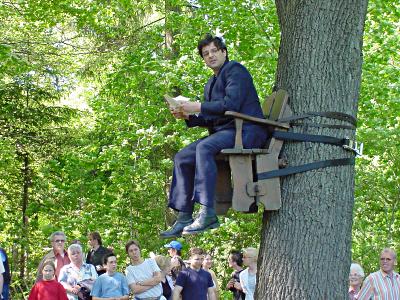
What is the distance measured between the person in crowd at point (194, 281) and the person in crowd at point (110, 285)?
0.73m

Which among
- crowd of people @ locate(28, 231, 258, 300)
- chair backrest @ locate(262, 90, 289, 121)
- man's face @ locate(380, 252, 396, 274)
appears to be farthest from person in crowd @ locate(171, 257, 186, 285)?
chair backrest @ locate(262, 90, 289, 121)

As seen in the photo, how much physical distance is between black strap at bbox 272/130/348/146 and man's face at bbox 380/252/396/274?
4341mm

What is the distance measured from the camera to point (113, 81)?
18.7m

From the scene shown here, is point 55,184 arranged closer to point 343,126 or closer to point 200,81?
point 200,81

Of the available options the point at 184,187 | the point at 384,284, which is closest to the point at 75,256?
the point at 384,284

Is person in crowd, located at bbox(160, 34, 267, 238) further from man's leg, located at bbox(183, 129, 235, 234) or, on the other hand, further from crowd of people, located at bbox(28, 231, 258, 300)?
crowd of people, located at bbox(28, 231, 258, 300)

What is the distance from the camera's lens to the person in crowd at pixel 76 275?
9.93 meters

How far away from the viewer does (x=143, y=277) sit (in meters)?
9.90

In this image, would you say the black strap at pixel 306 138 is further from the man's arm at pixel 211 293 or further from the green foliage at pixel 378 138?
the green foliage at pixel 378 138

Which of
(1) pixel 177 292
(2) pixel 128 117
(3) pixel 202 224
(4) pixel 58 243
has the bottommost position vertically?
(1) pixel 177 292

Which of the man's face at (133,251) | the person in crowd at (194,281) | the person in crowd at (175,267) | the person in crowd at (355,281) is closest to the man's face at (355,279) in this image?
the person in crowd at (355,281)

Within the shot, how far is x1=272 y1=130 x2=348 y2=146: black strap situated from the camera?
513 centimetres

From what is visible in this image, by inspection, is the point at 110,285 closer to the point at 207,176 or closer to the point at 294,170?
the point at 207,176

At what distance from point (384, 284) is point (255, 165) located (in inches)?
183
